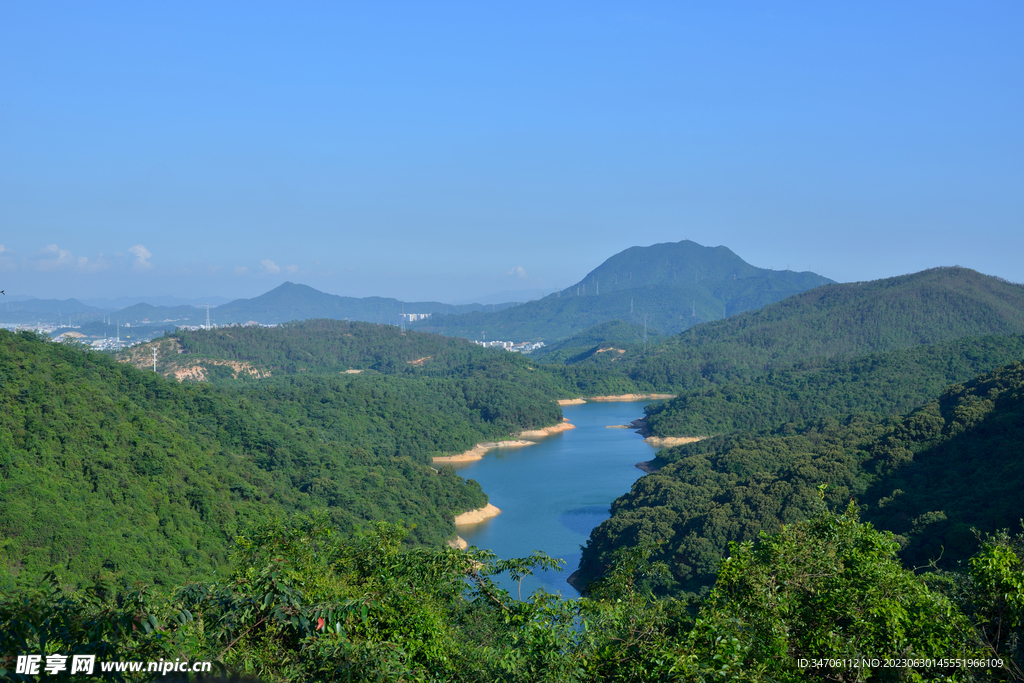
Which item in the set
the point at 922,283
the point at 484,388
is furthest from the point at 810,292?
the point at 484,388

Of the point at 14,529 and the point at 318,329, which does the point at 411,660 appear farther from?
the point at 318,329

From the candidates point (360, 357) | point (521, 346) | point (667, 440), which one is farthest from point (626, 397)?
point (521, 346)

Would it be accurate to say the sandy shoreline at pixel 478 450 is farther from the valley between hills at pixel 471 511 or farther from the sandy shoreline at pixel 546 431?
the sandy shoreline at pixel 546 431

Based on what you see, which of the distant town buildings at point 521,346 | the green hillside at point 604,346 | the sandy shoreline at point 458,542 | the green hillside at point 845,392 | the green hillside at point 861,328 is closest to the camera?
the sandy shoreline at point 458,542

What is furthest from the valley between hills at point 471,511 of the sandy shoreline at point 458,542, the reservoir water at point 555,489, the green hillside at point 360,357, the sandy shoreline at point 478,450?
the green hillside at point 360,357

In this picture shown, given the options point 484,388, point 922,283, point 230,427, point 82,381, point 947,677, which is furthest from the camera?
point 922,283

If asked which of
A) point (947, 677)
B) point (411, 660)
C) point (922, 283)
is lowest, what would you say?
point (411, 660)
